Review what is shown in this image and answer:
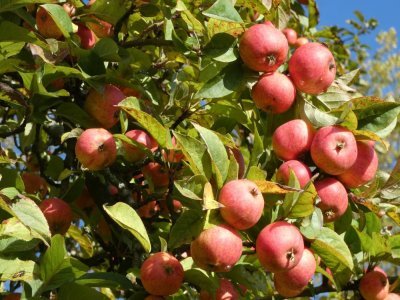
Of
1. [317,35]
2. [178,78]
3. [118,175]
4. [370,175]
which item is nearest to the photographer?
[370,175]

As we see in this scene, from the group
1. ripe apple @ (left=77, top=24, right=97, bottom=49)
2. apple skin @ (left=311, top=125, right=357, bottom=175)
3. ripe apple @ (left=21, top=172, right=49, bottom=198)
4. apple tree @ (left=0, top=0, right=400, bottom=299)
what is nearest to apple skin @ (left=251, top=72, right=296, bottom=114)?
apple tree @ (left=0, top=0, right=400, bottom=299)

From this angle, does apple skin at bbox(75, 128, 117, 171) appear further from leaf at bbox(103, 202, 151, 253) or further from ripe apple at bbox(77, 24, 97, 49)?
ripe apple at bbox(77, 24, 97, 49)

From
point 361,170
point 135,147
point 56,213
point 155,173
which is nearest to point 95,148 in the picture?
point 135,147

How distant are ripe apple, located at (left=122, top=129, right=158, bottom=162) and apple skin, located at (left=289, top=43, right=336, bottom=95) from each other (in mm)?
404

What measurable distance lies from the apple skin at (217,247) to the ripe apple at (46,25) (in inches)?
30.5

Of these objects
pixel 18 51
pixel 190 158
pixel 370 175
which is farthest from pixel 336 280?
pixel 18 51

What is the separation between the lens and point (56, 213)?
167 cm

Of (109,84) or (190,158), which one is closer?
(190,158)

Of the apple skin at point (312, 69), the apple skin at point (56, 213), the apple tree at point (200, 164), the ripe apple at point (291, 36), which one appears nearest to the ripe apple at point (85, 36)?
the apple tree at point (200, 164)

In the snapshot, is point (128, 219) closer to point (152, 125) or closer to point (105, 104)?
point (152, 125)

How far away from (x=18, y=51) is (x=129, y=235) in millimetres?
582

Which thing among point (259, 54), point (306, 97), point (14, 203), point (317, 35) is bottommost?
point (317, 35)

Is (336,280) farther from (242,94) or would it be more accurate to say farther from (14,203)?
(14,203)

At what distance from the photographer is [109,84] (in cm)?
171
